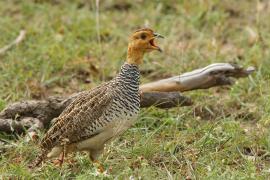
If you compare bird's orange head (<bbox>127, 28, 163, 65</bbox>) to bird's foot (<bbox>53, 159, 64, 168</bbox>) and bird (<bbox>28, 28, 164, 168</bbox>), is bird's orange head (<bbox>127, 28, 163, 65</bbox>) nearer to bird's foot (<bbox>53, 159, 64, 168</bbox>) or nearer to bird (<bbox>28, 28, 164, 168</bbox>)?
bird (<bbox>28, 28, 164, 168</bbox>)

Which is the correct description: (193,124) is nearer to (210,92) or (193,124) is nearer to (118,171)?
(210,92)

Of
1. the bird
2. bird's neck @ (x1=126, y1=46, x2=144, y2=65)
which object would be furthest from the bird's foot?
bird's neck @ (x1=126, y1=46, x2=144, y2=65)

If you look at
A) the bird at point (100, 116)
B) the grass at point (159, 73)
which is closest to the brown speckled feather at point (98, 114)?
the bird at point (100, 116)

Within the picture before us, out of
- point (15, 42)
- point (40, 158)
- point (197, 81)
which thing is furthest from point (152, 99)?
point (15, 42)

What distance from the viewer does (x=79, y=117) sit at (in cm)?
614

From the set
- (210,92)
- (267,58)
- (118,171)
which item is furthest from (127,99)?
(267,58)

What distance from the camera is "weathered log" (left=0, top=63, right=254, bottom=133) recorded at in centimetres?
689

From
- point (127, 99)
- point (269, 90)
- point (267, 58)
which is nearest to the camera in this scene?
point (127, 99)

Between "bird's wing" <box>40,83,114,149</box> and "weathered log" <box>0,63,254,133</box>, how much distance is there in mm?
672

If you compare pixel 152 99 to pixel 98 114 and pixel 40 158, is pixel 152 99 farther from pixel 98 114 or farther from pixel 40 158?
pixel 40 158

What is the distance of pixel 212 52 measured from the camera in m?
9.05

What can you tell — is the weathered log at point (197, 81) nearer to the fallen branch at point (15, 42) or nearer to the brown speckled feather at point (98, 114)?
the brown speckled feather at point (98, 114)

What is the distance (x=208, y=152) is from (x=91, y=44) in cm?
303

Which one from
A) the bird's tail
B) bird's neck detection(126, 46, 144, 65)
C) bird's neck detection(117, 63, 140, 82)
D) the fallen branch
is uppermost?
the fallen branch
